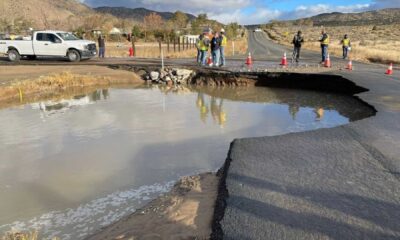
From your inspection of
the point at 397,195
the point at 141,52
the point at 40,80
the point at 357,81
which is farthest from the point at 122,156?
the point at 141,52

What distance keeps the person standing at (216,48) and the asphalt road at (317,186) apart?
45.1 feet

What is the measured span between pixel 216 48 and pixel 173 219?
1799cm

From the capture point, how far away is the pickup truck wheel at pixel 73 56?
28.1m

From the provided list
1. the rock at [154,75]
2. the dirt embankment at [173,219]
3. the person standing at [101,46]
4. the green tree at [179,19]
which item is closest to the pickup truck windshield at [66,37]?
the person standing at [101,46]

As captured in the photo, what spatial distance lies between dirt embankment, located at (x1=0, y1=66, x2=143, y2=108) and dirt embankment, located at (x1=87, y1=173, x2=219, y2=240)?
1292 cm

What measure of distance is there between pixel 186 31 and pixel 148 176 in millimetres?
70765

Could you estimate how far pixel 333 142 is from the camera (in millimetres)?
8234

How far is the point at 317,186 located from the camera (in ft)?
19.5

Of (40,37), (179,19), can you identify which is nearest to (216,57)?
(40,37)

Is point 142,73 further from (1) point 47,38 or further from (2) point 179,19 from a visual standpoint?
(2) point 179,19

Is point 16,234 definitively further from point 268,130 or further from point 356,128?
point 268,130

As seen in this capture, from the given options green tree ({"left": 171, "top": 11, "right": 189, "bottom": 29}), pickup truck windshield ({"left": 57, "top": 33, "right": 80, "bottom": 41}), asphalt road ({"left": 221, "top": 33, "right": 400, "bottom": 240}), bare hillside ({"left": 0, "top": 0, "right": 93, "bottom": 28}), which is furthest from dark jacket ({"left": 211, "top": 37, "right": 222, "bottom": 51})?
bare hillside ({"left": 0, "top": 0, "right": 93, "bottom": 28})

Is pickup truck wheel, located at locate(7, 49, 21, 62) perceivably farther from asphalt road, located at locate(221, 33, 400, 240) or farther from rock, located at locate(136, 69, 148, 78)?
asphalt road, located at locate(221, 33, 400, 240)

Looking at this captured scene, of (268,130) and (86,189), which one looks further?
(268,130)
